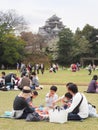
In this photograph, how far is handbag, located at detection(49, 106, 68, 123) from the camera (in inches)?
362

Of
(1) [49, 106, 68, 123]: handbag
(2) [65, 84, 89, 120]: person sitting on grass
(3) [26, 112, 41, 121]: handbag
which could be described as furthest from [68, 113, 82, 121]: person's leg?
(3) [26, 112, 41, 121]: handbag

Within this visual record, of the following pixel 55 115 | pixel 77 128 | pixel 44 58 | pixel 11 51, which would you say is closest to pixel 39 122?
pixel 55 115

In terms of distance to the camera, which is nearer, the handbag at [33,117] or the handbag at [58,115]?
the handbag at [58,115]

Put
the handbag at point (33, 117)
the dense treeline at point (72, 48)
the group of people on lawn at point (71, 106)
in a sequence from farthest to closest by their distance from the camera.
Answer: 1. the dense treeline at point (72, 48)
2. the group of people on lawn at point (71, 106)
3. the handbag at point (33, 117)

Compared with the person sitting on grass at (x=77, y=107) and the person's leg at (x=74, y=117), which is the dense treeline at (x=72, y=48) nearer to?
the person sitting on grass at (x=77, y=107)

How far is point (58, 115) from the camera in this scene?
923cm

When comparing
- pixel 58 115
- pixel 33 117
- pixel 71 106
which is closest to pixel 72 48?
pixel 71 106

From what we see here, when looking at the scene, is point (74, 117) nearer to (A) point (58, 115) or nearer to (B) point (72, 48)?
(A) point (58, 115)

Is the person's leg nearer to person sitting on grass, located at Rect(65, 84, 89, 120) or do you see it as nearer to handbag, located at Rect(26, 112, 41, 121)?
person sitting on grass, located at Rect(65, 84, 89, 120)

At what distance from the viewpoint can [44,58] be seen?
2657 inches

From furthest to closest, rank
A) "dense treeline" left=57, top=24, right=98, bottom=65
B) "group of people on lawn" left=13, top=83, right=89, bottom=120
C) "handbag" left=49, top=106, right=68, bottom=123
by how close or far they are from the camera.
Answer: "dense treeline" left=57, top=24, right=98, bottom=65
"group of people on lawn" left=13, top=83, right=89, bottom=120
"handbag" left=49, top=106, right=68, bottom=123

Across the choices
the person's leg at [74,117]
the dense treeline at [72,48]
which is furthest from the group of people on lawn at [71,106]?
the dense treeline at [72,48]

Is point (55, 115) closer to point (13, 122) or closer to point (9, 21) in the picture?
point (13, 122)

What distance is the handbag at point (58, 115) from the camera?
9.20m
